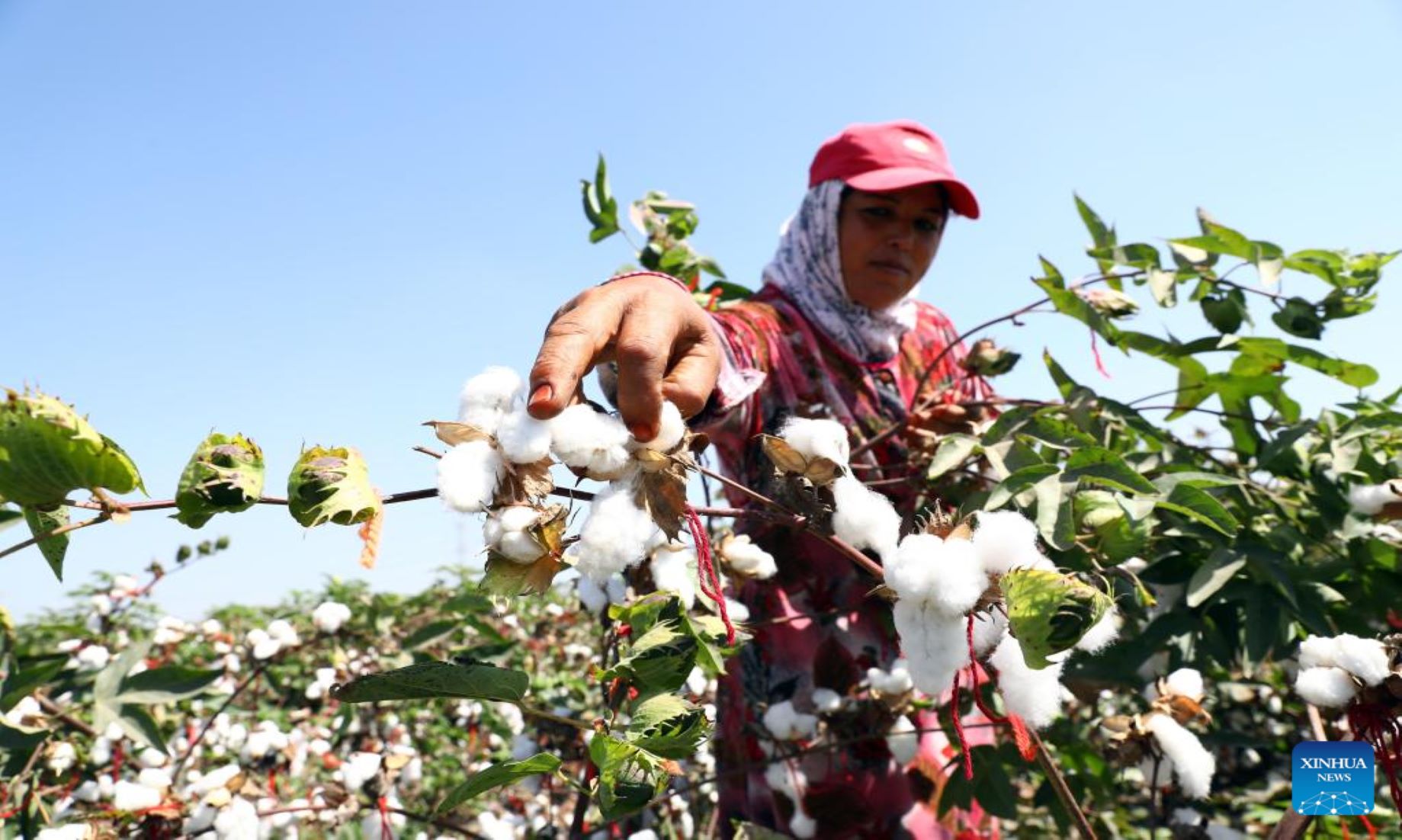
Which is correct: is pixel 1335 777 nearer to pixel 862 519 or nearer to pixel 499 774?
pixel 862 519

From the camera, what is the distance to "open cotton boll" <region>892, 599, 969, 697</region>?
657 mm

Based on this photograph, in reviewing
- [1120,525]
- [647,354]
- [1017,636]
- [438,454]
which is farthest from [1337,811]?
[438,454]

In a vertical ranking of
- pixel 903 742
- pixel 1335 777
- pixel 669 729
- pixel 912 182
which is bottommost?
pixel 903 742

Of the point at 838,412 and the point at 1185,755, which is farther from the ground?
the point at 838,412

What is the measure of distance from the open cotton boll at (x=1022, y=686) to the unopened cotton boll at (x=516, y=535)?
370 millimetres

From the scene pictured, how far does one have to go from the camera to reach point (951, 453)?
1.11 metres

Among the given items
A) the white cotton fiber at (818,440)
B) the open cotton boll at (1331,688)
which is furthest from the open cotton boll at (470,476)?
the open cotton boll at (1331,688)

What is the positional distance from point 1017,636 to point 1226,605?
2.83 feet

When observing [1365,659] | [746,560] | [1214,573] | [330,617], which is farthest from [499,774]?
[330,617]

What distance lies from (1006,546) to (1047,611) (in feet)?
0.22

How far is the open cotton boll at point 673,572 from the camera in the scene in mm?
912

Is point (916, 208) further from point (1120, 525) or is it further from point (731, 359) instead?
point (1120, 525)

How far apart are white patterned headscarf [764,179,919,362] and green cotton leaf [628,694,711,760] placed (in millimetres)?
1100

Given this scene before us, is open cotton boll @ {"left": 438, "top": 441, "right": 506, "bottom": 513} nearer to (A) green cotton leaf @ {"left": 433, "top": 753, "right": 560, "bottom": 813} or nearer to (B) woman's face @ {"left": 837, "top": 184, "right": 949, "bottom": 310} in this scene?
(A) green cotton leaf @ {"left": 433, "top": 753, "right": 560, "bottom": 813}
